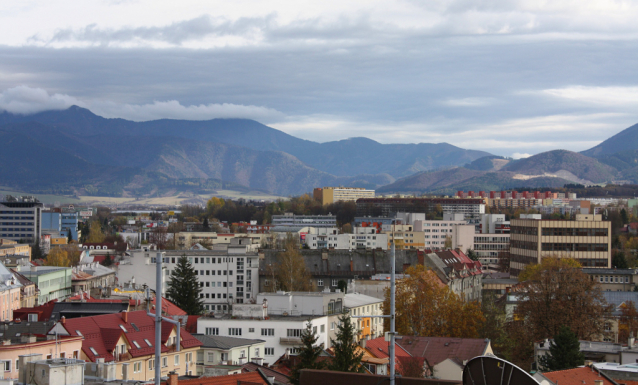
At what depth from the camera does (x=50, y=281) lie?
311ft

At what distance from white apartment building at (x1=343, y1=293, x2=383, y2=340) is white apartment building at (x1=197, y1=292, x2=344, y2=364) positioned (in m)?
4.48

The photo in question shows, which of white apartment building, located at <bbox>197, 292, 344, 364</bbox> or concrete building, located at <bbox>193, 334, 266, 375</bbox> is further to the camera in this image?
white apartment building, located at <bbox>197, 292, 344, 364</bbox>

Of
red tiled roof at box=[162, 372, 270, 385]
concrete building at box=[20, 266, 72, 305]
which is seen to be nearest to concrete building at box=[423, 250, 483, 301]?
concrete building at box=[20, 266, 72, 305]

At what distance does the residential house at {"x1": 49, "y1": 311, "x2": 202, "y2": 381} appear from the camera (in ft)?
128

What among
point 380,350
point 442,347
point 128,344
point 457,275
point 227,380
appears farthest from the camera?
point 457,275

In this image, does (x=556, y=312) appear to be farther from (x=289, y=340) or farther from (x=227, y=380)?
(x=227, y=380)

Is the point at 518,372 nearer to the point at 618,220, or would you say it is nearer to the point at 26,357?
the point at 26,357

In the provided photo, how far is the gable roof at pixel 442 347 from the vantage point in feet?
151

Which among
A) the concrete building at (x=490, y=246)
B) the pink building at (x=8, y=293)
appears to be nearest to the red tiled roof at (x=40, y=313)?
the pink building at (x=8, y=293)

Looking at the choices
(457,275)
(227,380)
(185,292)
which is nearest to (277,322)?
(185,292)

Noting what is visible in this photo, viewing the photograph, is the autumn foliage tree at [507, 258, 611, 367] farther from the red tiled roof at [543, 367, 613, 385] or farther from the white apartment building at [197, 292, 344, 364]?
the red tiled roof at [543, 367, 613, 385]

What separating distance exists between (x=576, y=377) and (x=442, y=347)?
13.4m

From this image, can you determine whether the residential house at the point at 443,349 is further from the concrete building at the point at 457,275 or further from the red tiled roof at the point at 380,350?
the concrete building at the point at 457,275

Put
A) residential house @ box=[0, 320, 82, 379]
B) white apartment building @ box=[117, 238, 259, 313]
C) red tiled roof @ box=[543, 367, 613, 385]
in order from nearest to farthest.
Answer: residential house @ box=[0, 320, 82, 379]
red tiled roof @ box=[543, 367, 613, 385]
white apartment building @ box=[117, 238, 259, 313]
